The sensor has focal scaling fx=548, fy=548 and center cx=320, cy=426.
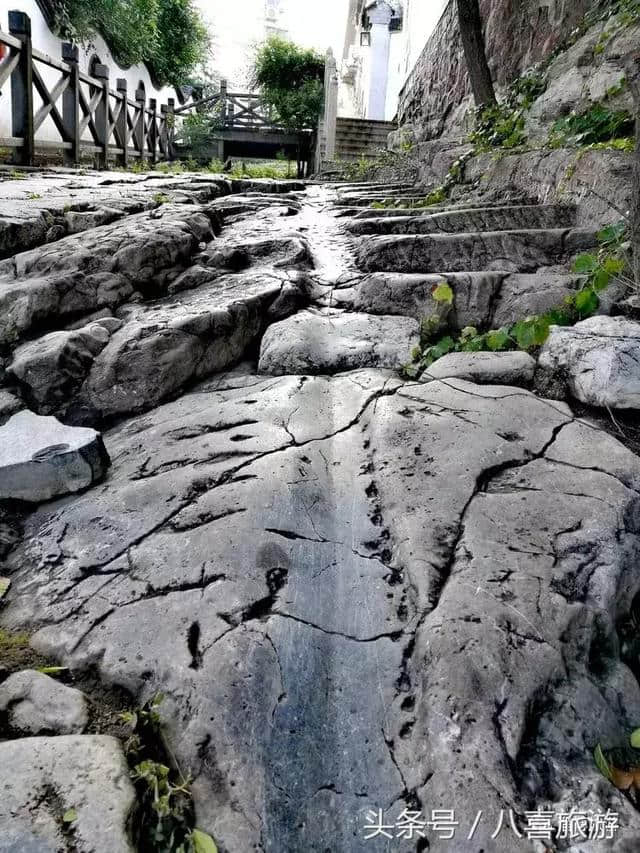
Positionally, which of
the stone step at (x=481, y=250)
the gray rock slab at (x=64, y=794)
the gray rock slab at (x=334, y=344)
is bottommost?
the gray rock slab at (x=64, y=794)

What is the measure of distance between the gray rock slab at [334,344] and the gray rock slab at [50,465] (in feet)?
3.19

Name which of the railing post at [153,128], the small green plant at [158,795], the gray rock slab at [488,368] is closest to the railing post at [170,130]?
the railing post at [153,128]

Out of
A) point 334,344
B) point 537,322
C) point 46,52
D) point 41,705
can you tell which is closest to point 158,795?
point 41,705

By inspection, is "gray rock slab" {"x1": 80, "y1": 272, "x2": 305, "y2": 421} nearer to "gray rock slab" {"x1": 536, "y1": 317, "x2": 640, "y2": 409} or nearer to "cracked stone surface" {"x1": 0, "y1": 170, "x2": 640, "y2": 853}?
"cracked stone surface" {"x1": 0, "y1": 170, "x2": 640, "y2": 853}

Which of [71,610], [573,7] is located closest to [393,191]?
[573,7]

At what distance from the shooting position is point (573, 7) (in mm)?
5742

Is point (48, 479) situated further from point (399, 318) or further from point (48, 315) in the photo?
point (399, 318)

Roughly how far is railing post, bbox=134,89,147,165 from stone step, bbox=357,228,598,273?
928cm

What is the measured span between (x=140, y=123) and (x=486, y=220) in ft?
31.5

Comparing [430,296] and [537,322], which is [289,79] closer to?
[430,296]

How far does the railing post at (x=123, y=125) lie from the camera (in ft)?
30.7

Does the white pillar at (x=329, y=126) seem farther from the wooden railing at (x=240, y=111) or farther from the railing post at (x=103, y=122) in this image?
the railing post at (x=103, y=122)

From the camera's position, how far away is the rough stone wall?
6.03 meters

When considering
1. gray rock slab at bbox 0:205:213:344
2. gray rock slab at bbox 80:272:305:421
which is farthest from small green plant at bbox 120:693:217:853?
gray rock slab at bbox 0:205:213:344
